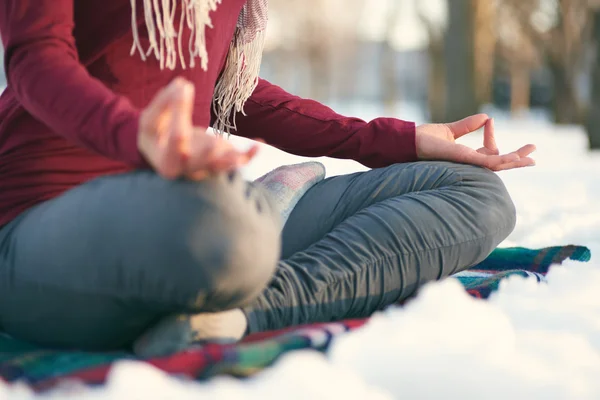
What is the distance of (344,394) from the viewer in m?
1.00

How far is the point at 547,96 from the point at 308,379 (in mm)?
24834

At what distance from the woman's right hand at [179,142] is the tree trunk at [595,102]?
658 cm

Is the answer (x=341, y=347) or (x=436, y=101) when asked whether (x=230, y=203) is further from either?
(x=436, y=101)

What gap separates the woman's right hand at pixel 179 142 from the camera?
3.23 ft

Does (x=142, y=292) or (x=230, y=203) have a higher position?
(x=230, y=203)

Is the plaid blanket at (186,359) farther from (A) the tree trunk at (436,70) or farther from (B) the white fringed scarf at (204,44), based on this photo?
(A) the tree trunk at (436,70)

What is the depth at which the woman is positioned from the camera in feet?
3.55

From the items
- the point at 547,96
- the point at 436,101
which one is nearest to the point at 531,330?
the point at 436,101

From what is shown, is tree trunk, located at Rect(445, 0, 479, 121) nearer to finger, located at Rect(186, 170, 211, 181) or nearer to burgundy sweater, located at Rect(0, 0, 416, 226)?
burgundy sweater, located at Rect(0, 0, 416, 226)

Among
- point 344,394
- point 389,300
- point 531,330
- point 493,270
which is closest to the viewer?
point 344,394

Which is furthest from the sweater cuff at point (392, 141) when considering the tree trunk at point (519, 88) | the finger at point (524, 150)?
the tree trunk at point (519, 88)

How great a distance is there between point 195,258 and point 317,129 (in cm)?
93

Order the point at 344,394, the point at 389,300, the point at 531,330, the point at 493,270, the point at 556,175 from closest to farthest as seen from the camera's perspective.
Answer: the point at 344,394, the point at 531,330, the point at 389,300, the point at 493,270, the point at 556,175

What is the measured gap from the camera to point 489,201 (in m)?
1.67
